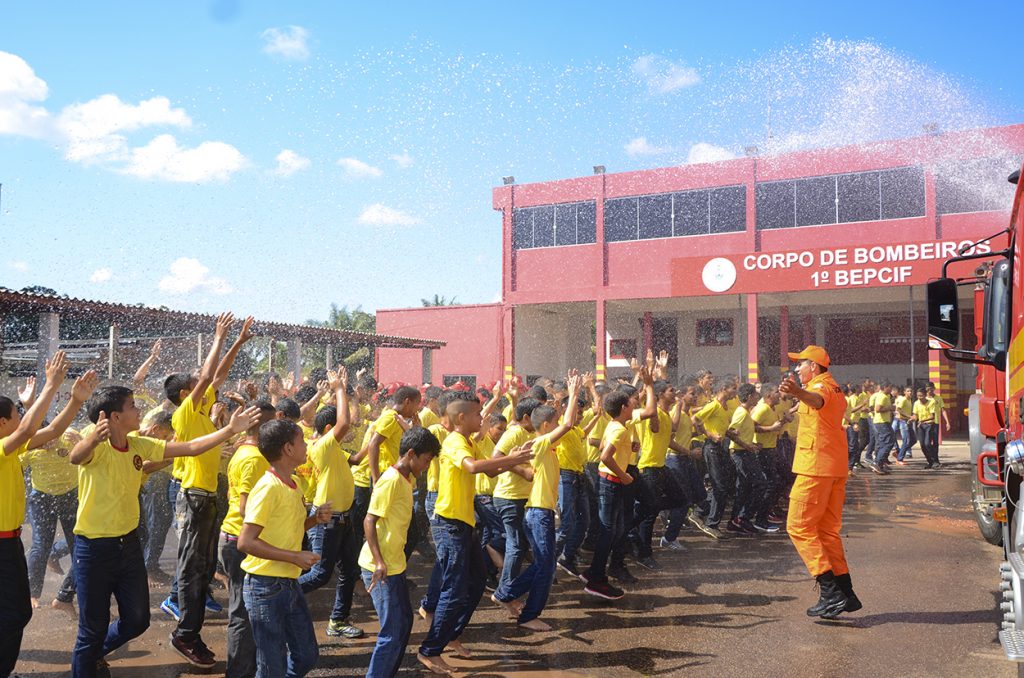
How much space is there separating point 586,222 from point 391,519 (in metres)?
24.1

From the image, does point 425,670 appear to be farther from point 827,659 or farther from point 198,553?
point 827,659

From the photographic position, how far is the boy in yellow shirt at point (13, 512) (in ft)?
13.2

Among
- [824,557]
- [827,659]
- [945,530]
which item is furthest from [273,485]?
[945,530]

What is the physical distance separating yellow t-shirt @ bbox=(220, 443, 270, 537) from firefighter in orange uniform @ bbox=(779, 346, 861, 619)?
11.5 ft

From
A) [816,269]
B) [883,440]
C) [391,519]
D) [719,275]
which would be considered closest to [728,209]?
[719,275]

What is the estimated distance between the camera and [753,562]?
318 inches

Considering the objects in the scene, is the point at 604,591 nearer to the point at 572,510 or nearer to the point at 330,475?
the point at 572,510

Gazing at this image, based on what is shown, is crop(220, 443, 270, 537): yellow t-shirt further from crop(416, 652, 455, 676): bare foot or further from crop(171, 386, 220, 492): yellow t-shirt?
crop(416, 652, 455, 676): bare foot

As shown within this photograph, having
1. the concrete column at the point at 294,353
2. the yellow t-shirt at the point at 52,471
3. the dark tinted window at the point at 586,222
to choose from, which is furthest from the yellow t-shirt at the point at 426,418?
the dark tinted window at the point at 586,222

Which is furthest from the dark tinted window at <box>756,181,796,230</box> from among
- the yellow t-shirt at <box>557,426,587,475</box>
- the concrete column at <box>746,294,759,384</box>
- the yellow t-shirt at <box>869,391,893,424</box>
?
the yellow t-shirt at <box>557,426,587,475</box>

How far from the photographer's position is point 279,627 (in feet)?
12.5

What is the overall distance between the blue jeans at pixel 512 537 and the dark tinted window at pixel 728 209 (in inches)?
828

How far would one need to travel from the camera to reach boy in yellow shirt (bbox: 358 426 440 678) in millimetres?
4160

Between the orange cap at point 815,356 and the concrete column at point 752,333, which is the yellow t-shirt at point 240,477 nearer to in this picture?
the orange cap at point 815,356
